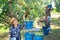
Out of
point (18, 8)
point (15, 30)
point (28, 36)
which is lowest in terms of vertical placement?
point (28, 36)

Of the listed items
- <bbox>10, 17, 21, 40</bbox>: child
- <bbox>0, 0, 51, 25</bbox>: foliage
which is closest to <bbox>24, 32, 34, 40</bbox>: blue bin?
<bbox>0, 0, 51, 25</bbox>: foliage

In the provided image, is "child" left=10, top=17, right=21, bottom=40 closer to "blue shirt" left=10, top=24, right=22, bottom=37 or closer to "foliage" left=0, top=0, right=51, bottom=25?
"blue shirt" left=10, top=24, right=22, bottom=37

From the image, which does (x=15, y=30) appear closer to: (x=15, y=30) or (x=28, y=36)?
(x=15, y=30)

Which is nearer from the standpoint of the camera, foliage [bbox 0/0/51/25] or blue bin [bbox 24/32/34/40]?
foliage [bbox 0/0/51/25]

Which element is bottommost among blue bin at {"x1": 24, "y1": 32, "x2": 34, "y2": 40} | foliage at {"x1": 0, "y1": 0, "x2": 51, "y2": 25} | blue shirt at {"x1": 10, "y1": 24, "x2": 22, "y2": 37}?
blue bin at {"x1": 24, "y1": 32, "x2": 34, "y2": 40}

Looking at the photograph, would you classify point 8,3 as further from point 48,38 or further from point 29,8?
point 48,38

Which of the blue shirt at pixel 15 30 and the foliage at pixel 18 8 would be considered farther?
the foliage at pixel 18 8

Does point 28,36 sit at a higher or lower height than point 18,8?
lower

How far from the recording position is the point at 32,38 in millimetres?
7844

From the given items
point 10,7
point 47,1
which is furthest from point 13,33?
point 47,1

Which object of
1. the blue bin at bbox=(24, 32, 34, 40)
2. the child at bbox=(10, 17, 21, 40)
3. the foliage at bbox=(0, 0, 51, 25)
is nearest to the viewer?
the child at bbox=(10, 17, 21, 40)

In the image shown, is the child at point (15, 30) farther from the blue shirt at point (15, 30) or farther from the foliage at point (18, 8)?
the foliage at point (18, 8)

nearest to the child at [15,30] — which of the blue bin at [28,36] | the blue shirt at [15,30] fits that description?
the blue shirt at [15,30]

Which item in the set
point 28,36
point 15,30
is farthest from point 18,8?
point 15,30
